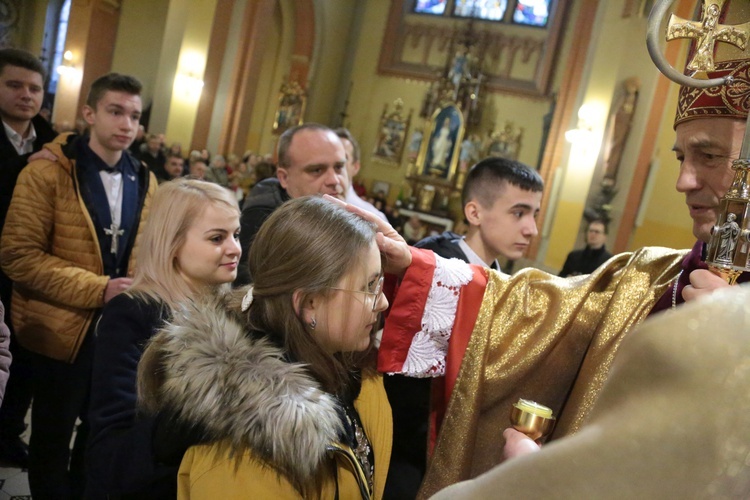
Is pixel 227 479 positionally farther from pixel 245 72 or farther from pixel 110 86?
pixel 245 72

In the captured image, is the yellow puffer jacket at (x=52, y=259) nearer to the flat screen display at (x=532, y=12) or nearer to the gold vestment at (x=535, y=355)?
the gold vestment at (x=535, y=355)

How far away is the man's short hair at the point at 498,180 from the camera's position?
10.2 feet

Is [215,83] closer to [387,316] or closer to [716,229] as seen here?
[387,316]

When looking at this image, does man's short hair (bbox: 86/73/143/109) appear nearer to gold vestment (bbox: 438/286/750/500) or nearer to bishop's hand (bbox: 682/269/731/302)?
bishop's hand (bbox: 682/269/731/302)

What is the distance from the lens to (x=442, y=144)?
15.8 meters

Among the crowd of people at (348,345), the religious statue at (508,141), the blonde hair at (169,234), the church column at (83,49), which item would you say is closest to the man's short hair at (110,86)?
the crowd of people at (348,345)

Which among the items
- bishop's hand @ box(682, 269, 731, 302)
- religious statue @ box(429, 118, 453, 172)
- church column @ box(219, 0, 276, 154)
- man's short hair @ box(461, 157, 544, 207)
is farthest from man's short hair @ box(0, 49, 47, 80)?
religious statue @ box(429, 118, 453, 172)

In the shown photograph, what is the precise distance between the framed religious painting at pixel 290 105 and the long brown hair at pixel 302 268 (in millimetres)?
14516

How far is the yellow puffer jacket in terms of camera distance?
2.81m

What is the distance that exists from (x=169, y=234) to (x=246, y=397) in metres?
1.11

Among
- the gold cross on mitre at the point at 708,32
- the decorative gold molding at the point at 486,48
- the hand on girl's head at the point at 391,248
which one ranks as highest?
the decorative gold molding at the point at 486,48

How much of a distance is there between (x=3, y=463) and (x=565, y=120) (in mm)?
11294

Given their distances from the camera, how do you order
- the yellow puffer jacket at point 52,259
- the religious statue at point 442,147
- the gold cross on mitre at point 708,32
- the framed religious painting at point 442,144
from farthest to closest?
the religious statue at point 442,147 < the framed religious painting at point 442,144 < the yellow puffer jacket at point 52,259 < the gold cross on mitre at point 708,32

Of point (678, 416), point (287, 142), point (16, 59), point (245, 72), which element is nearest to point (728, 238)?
point (678, 416)
